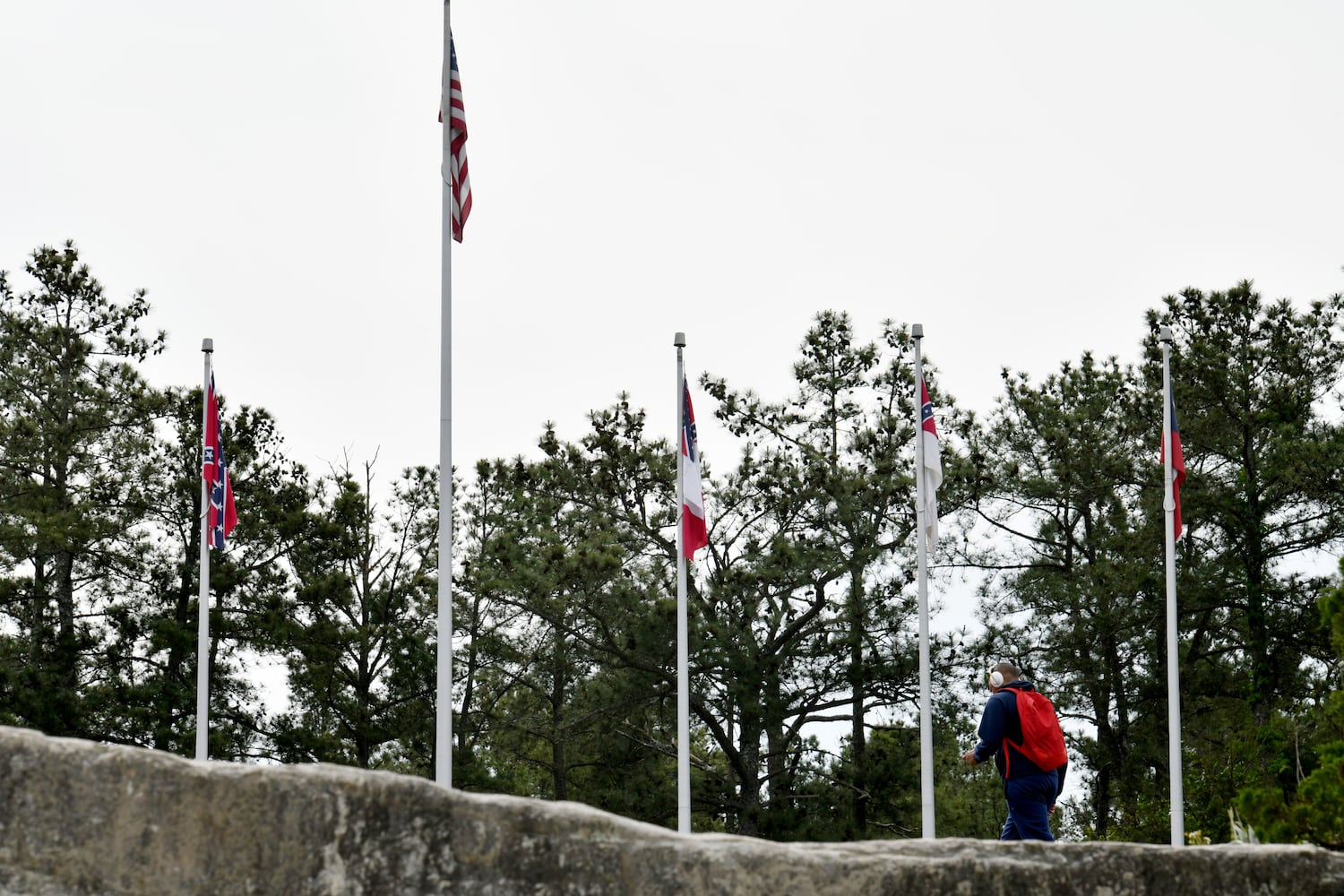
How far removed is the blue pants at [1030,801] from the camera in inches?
283

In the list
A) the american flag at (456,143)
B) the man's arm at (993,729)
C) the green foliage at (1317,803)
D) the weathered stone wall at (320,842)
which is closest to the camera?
the weathered stone wall at (320,842)

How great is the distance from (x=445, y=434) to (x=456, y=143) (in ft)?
7.96

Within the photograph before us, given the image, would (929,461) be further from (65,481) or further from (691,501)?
(65,481)

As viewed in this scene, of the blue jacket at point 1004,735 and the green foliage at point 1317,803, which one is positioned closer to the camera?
the blue jacket at point 1004,735

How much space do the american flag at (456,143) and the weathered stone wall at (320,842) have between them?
8.46 m

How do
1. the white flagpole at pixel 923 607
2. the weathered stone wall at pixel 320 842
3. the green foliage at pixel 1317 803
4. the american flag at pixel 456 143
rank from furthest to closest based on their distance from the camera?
the white flagpole at pixel 923 607, the american flag at pixel 456 143, the green foliage at pixel 1317 803, the weathered stone wall at pixel 320 842

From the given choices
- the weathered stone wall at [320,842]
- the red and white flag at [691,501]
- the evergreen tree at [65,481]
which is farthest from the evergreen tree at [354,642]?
the weathered stone wall at [320,842]

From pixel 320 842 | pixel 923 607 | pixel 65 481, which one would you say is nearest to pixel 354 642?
pixel 65 481

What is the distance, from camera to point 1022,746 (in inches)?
283

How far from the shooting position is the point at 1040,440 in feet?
86.4

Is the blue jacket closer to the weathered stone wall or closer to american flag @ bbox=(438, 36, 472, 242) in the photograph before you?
the weathered stone wall

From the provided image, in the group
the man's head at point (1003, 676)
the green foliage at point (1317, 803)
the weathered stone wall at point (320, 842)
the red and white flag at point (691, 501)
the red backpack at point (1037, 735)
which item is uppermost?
the red and white flag at point (691, 501)

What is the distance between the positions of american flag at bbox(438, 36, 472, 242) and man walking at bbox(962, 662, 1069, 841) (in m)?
6.90

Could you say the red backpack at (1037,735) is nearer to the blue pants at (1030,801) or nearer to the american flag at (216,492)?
the blue pants at (1030,801)
